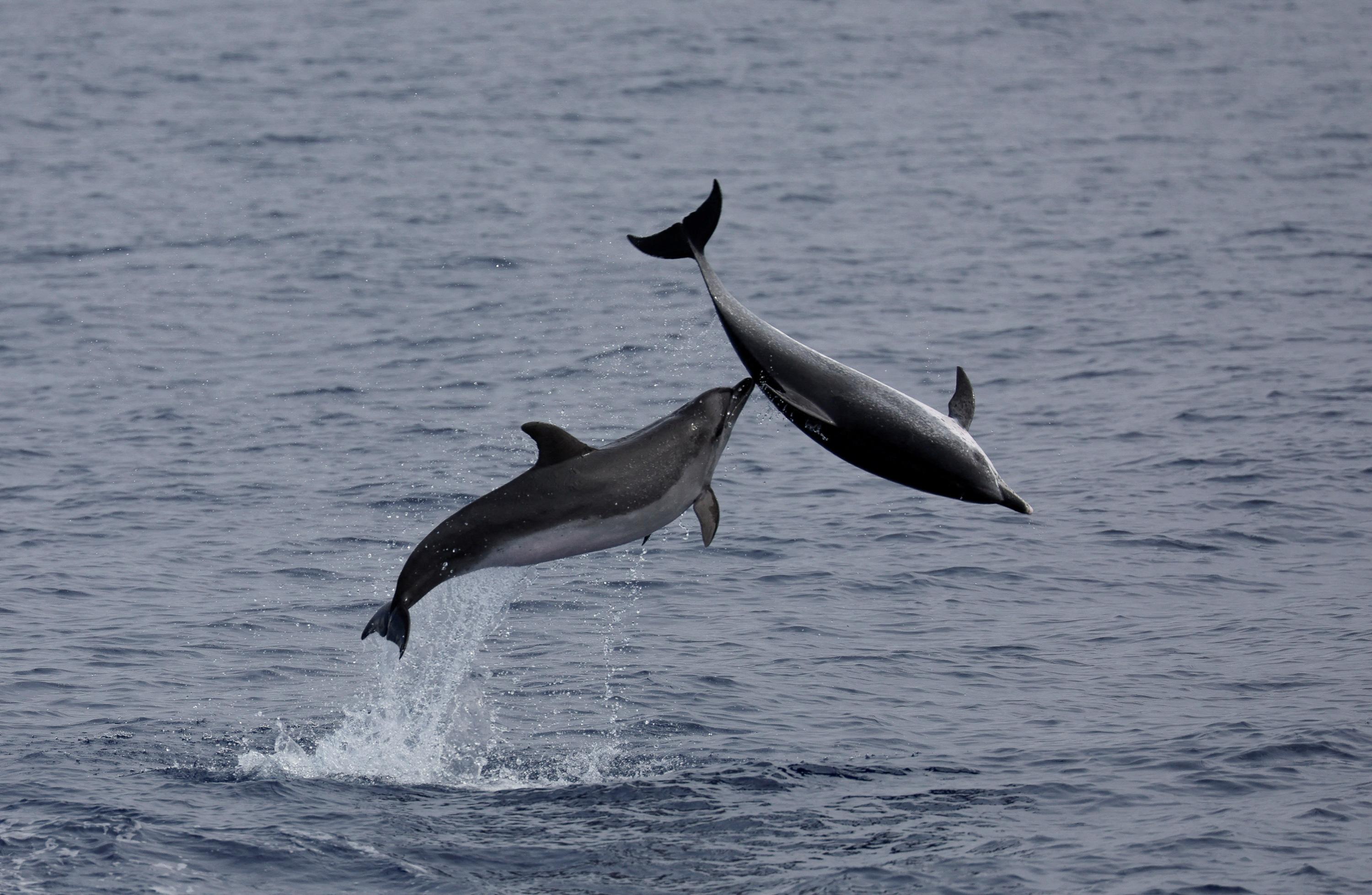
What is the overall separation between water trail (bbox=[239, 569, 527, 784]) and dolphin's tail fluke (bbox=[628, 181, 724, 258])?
4.97 meters

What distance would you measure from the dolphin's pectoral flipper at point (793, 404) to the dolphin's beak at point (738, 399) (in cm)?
21

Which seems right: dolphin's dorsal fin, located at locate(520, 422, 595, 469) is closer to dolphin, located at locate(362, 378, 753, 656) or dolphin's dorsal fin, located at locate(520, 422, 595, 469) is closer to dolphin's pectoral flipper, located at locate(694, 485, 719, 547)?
dolphin, located at locate(362, 378, 753, 656)

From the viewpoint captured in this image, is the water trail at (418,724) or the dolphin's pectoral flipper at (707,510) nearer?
the dolphin's pectoral flipper at (707,510)

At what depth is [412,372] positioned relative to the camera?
3491 centimetres

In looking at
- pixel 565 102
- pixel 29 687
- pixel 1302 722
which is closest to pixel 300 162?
pixel 565 102

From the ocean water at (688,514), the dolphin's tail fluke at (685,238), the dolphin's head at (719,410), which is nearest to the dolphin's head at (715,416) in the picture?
the dolphin's head at (719,410)

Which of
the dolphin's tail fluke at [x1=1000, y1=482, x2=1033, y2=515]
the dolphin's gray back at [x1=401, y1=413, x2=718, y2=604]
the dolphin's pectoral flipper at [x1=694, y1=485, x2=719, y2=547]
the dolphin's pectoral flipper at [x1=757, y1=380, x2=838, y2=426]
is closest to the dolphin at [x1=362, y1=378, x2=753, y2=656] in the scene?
the dolphin's gray back at [x1=401, y1=413, x2=718, y2=604]

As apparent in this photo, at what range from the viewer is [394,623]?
15867mm

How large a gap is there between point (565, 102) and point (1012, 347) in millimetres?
29546

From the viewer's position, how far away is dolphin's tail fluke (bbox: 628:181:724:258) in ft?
52.9

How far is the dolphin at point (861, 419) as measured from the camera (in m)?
15.3

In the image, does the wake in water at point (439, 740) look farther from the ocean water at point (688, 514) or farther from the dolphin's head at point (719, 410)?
the dolphin's head at point (719, 410)

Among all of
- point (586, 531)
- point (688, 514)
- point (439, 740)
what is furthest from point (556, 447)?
point (688, 514)

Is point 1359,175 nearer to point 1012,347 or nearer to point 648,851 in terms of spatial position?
point 1012,347
